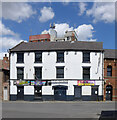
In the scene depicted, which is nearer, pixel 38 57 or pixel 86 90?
pixel 86 90

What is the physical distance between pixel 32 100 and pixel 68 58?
9447mm

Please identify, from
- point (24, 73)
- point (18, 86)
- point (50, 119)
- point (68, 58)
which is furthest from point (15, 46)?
point (50, 119)

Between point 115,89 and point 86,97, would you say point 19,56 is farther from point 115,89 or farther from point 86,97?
point 115,89

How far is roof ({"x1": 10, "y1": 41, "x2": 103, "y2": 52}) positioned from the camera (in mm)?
25281

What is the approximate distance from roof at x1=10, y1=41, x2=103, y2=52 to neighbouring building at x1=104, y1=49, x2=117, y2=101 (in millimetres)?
2611

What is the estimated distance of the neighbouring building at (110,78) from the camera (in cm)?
2456

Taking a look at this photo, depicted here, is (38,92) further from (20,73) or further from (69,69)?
(69,69)

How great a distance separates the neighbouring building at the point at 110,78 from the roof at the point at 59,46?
Result: 8.57 ft

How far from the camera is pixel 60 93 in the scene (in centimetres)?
2477

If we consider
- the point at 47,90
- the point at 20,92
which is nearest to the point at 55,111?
the point at 47,90

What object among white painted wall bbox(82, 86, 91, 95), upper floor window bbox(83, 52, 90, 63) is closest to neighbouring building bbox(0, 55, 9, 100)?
white painted wall bbox(82, 86, 91, 95)

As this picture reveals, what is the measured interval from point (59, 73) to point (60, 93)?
337 cm

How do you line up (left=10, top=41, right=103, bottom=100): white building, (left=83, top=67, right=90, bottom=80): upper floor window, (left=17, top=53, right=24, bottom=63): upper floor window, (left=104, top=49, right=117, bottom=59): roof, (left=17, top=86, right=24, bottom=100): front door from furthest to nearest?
(left=17, top=53, right=24, bottom=63): upper floor window → (left=17, top=86, right=24, bottom=100): front door → (left=104, top=49, right=117, bottom=59): roof → (left=83, top=67, right=90, bottom=80): upper floor window → (left=10, top=41, right=103, bottom=100): white building

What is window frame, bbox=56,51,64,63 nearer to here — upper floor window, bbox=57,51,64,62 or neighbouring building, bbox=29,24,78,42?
upper floor window, bbox=57,51,64,62
